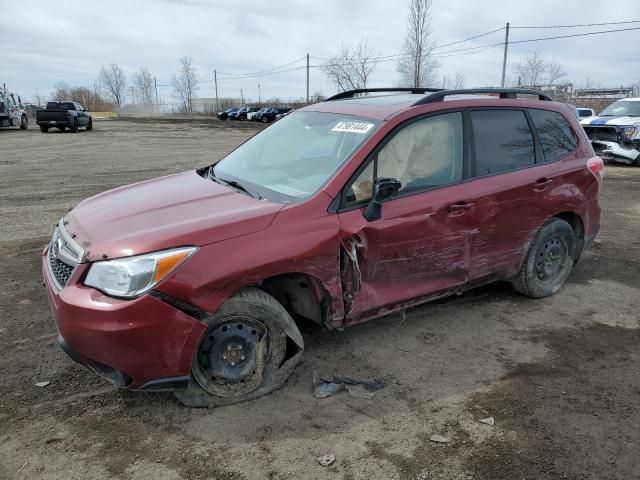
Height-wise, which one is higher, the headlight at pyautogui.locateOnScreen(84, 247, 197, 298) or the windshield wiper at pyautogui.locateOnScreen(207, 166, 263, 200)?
the windshield wiper at pyautogui.locateOnScreen(207, 166, 263, 200)

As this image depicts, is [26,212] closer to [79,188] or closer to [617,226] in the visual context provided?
[79,188]

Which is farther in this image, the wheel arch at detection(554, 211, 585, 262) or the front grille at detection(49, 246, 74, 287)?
the wheel arch at detection(554, 211, 585, 262)

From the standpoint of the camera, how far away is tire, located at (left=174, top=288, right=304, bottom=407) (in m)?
2.99

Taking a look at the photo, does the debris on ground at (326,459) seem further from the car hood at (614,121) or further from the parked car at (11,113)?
the parked car at (11,113)

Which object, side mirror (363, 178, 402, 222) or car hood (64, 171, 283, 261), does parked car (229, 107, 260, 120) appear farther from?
side mirror (363, 178, 402, 222)

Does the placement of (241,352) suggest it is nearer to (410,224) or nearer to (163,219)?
(163,219)

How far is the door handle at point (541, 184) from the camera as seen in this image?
172 inches

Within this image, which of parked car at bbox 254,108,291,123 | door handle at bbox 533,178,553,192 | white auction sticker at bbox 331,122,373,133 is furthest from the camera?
parked car at bbox 254,108,291,123

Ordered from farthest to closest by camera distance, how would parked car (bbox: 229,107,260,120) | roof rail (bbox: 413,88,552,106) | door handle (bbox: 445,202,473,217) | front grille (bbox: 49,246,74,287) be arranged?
parked car (bbox: 229,107,260,120) < roof rail (bbox: 413,88,552,106) < door handle (bbox: 445,202,473,217) < front grille (bbox: 49,246,74,287)

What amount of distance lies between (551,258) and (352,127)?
2362mm

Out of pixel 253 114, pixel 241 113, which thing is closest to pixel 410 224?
pixel 253 114

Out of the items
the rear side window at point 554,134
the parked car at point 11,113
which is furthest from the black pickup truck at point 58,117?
the rear side window at point 554,134

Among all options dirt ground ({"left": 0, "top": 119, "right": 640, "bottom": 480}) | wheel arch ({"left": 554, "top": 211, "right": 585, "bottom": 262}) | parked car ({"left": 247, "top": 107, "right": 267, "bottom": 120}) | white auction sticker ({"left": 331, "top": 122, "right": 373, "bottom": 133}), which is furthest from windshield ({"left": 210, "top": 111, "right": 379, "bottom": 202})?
parked car ({"left": 247, "top": 107, "right": 267, "bottom": 120})

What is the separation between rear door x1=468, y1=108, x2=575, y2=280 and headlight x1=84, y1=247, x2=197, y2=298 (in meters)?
2.34
